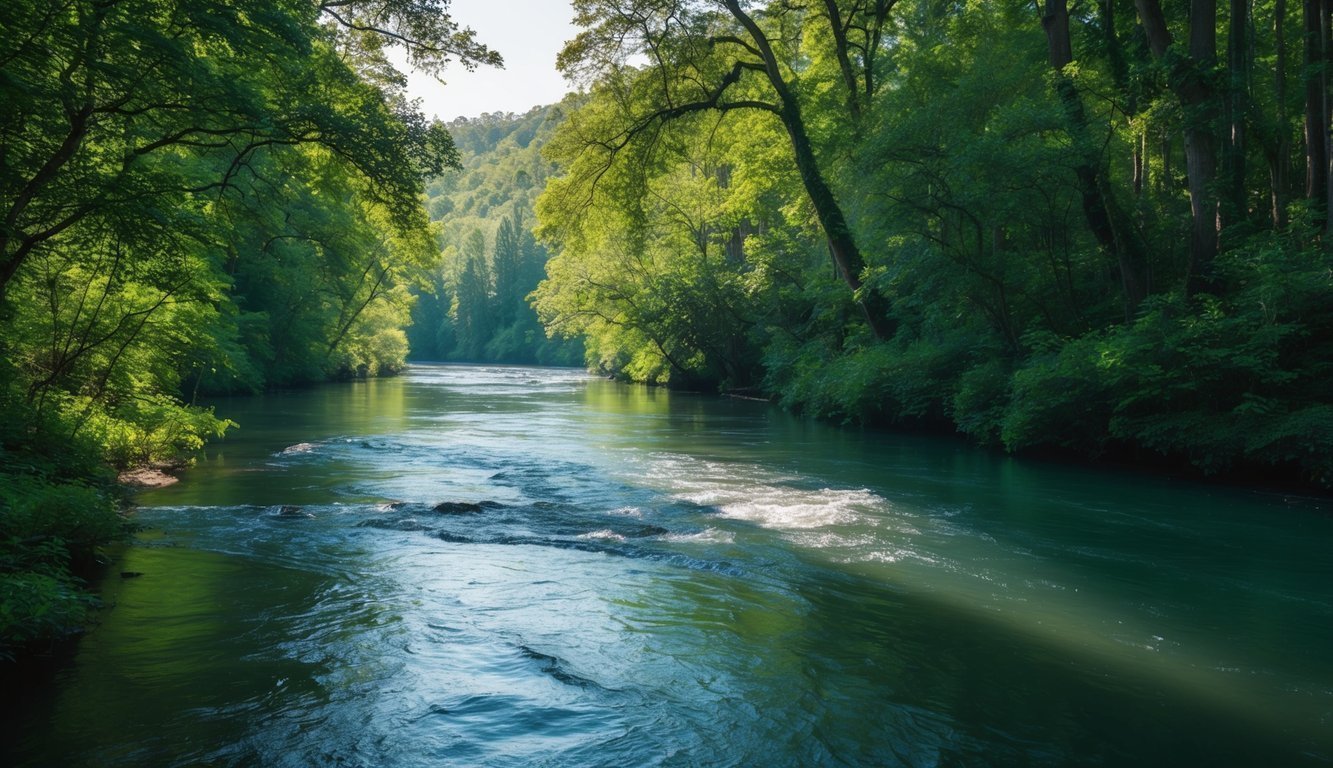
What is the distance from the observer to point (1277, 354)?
12.4 metres

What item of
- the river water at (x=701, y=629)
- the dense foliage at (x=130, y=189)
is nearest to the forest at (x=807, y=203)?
the dense foliage at (x=130, y=189)

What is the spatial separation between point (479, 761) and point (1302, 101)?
884 inches

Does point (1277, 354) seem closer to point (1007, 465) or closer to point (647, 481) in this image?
point (1007, 465)

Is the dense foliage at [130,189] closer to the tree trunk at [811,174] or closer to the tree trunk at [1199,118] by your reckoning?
the tree trunk at [811,174]

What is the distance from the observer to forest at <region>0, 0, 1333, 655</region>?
8.30 meters

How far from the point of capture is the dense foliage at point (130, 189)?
696 cm

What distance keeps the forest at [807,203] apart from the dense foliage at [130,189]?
5cm

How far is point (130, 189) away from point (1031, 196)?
15.8 meters

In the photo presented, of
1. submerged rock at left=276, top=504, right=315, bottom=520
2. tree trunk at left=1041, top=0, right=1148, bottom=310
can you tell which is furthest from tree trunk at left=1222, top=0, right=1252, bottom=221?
submerged rock at left=276, top=504, right=315, bottom=520

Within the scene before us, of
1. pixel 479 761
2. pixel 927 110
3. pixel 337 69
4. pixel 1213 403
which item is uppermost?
pixel 927 110

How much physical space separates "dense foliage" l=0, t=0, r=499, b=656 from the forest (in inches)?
2.1

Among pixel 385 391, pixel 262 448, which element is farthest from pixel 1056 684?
pixel 385 391

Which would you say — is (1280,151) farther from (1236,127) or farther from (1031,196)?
(1031,196)

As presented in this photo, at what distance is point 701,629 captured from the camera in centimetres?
668
